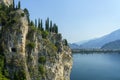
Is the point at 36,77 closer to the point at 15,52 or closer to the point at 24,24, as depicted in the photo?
the point at 15,52

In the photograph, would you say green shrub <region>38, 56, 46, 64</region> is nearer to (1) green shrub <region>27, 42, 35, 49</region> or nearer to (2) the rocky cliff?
(2) the rocky cliff

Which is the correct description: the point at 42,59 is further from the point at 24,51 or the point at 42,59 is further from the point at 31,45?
the point at 24,51

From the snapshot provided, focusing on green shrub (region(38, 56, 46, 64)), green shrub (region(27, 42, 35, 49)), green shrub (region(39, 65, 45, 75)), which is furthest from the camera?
green shrub (region(38, 56, 46, 64))

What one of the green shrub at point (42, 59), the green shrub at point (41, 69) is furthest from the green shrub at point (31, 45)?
the green shrub at point (41, 69)

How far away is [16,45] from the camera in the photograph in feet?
193

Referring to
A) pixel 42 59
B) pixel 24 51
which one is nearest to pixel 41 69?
pixel 42 59

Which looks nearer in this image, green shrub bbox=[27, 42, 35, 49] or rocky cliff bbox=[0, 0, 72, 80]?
rocky cliff bbox=[0, 0, 72, 80]

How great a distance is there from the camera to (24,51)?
197ft

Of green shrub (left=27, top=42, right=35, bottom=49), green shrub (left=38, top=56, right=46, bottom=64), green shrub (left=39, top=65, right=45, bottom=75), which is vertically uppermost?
green shrub (left=27, top=42, right=35, bottom=49)

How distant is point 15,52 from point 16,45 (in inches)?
56.4

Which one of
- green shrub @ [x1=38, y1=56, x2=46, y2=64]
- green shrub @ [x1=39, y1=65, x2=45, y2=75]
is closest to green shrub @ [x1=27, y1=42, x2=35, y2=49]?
green shrub @ [x1=38, y1=56, x2=46, y2=64]

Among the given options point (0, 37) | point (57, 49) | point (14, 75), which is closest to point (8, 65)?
point (14, 75)

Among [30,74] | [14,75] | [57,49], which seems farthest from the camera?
[57,49]

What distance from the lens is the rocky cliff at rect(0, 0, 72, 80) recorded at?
57.5 m
